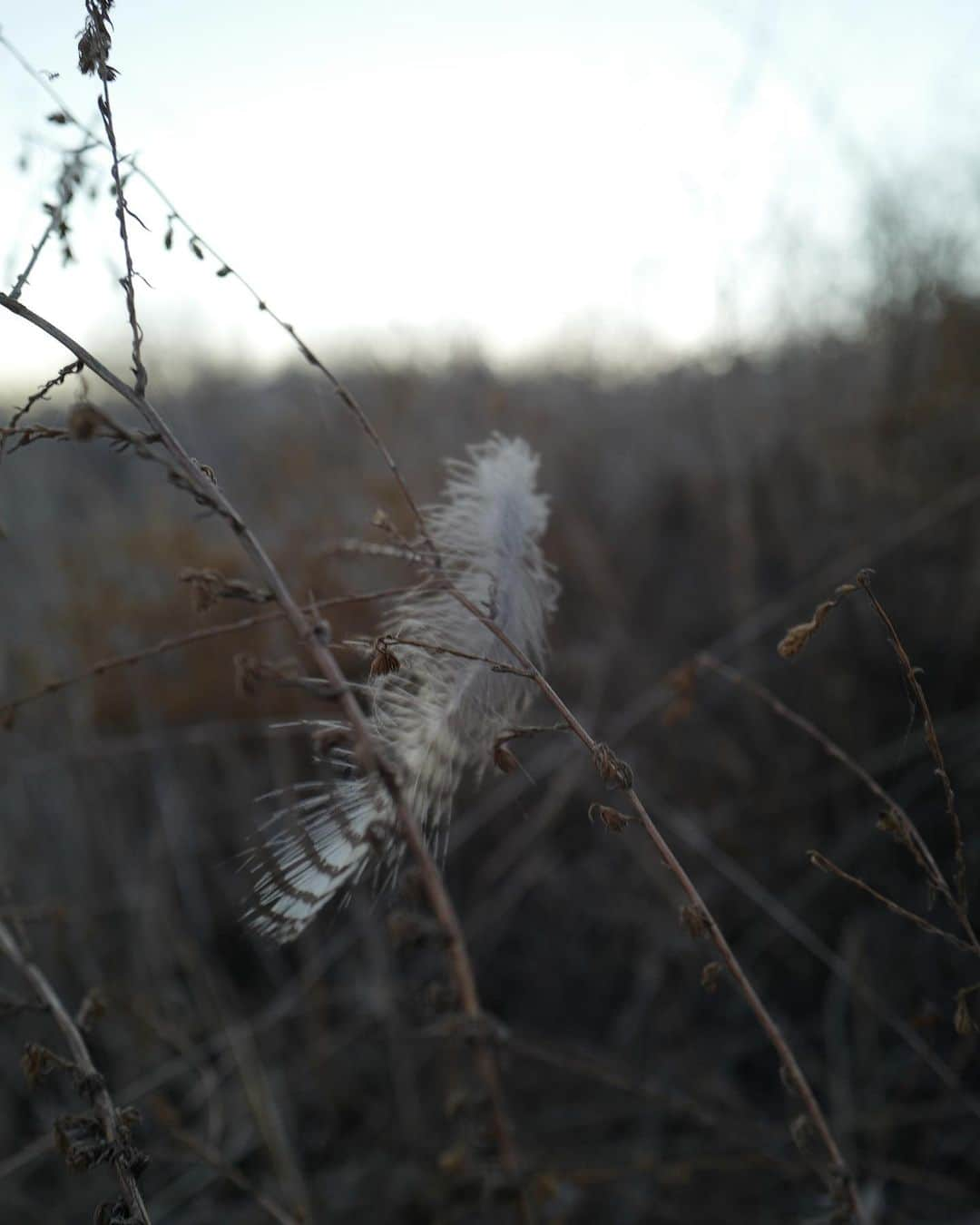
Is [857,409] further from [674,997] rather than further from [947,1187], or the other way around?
[947,1187]

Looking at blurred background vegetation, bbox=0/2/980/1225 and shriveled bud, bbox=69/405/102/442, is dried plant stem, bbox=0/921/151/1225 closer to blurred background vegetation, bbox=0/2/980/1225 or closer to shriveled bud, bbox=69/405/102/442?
blurred background vegetation, bbox=0/2/980/1225

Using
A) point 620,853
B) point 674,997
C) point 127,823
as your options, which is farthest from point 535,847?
point 127,823

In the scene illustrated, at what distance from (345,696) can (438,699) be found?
0.27 metres

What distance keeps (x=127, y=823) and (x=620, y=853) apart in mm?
1605

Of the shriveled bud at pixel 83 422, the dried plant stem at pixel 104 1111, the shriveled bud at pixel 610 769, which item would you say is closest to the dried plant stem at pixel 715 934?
the shriveled bud at pixel 610 769

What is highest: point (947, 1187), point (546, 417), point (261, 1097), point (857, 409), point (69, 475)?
point (69, 475)

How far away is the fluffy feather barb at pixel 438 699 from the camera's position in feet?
2.77

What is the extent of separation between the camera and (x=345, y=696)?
72 centimetres

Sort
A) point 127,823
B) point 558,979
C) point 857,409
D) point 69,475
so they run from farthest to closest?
point 69,475, point 857,409, point 127,823, point 558,979

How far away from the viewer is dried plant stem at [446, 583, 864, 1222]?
2.65 ft

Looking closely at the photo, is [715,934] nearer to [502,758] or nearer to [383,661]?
[502,758]

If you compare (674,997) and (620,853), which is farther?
(620,853)

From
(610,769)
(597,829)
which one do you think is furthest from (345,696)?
(597,829)

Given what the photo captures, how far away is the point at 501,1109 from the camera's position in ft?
2.58
